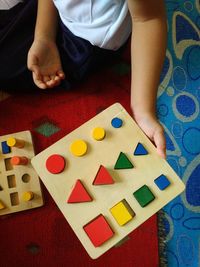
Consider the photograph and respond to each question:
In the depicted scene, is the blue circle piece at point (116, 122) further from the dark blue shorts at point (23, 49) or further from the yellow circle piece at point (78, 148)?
the dark blue shorts at point (23, 49)

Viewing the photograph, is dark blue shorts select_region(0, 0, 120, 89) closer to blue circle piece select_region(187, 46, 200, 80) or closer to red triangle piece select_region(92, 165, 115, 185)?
blue circle piece select_region(187, 46, 200, 80)

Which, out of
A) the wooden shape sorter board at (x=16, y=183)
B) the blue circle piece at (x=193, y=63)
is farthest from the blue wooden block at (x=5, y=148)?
the blue circle piece at (x=193, y=63)

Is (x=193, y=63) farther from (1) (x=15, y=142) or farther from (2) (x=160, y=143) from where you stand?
(1) (x=15, y=142)

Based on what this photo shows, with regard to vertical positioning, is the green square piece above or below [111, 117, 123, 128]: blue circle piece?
below

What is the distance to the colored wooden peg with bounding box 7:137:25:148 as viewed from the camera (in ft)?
2.43

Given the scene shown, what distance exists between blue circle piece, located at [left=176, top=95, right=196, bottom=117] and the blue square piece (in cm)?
33

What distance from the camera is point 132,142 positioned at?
54 centimetres

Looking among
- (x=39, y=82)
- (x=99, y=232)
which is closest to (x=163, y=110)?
(x=39, y=82)

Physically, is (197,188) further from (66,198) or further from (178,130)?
(66,198)

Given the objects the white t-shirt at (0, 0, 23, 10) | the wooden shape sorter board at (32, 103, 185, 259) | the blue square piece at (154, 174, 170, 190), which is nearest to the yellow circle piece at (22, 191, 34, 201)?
the wooden shape sorter board at (32, 103, 185, 259)

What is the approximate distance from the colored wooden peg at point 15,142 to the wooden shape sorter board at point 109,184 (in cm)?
22

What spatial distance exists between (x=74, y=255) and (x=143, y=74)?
1.31ft

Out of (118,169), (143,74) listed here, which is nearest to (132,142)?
(118,169)

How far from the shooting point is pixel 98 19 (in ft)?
2.15
